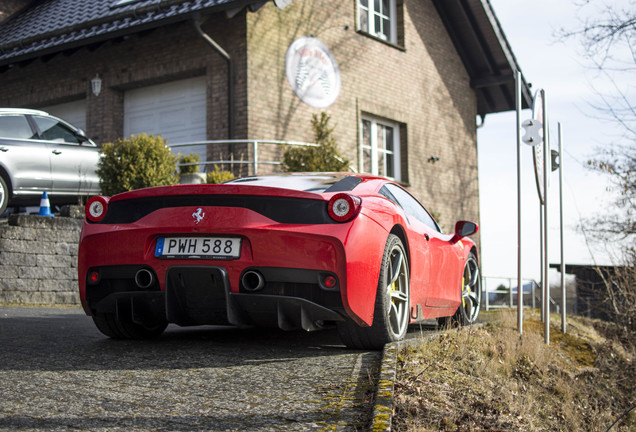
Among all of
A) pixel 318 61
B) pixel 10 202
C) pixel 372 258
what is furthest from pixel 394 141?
pixel 372 258

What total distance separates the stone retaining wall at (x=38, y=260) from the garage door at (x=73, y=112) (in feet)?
21.3

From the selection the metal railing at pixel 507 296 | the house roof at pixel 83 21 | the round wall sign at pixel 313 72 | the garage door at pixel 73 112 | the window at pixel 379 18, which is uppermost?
the window at pixel 379 18

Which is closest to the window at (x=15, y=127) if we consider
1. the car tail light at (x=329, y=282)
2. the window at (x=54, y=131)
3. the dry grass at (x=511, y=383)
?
the window at (x=54, y=131)

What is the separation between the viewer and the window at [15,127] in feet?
35.2

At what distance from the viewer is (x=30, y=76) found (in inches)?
681

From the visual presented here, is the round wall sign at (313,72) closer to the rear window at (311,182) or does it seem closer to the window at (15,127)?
the window at (15,127)

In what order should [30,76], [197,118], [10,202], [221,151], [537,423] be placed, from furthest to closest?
[30,76] < [197,118] < [221,151] < [10,202] < [537,423]

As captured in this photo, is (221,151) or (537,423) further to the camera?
(221,151)

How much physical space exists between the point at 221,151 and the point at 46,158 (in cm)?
345

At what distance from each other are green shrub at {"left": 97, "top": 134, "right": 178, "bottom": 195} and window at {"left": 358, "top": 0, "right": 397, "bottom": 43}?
276 inches

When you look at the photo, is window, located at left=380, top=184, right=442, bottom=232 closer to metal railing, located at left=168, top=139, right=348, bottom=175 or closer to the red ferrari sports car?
the red ferrari sports car

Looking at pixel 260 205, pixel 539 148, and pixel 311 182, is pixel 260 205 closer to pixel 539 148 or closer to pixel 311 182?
pixel 311 182

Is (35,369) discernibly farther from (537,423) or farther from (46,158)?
(46,158)

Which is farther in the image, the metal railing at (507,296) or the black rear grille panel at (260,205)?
the metal railing at (507,296)
